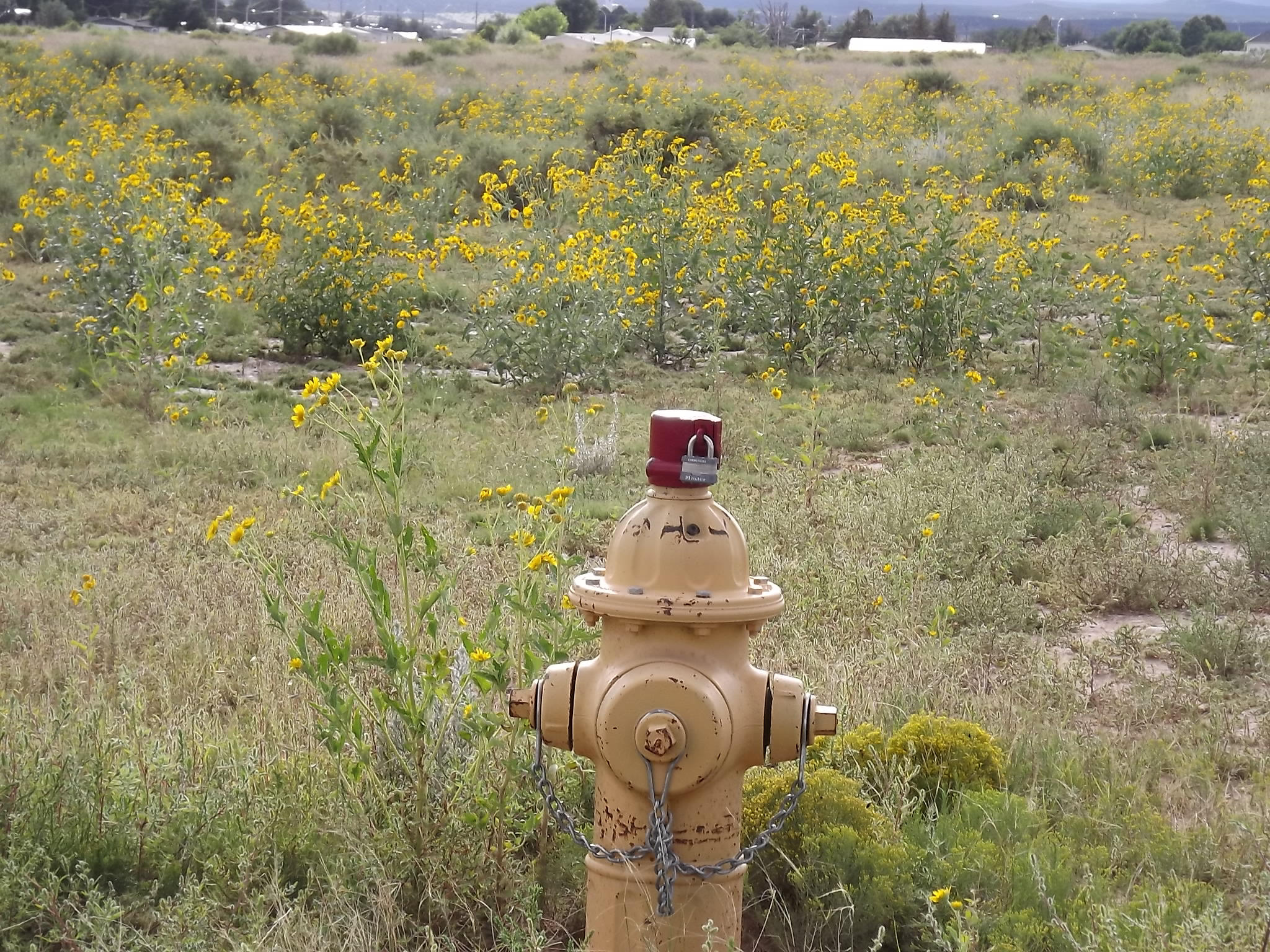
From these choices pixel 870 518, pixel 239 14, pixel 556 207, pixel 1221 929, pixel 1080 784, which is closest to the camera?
pixel 1221 929

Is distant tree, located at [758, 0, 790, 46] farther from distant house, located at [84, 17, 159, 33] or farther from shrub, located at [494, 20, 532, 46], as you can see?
distant house, located at [84, 17, 159, 33]

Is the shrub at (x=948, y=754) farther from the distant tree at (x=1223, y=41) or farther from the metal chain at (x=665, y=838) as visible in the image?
the distant tree at (x=1223, y=41)

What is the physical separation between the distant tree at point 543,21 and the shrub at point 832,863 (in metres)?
61.5

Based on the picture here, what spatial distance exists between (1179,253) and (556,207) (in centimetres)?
481

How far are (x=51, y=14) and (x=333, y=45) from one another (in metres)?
18.8

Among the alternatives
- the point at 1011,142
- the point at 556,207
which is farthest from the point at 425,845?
the point at 1011,142

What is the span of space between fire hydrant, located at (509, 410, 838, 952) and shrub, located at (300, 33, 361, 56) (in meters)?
30.1

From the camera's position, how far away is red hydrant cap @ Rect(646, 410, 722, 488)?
218cm

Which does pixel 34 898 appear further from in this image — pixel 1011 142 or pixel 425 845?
pixel 1011 142

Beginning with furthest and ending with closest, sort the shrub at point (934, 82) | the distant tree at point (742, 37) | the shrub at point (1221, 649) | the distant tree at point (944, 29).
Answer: the distant tree at point (944, 29) → the distant tree at point (742, 37) → the shrub at point (934, 82) → the shrub at point (1221, 649)

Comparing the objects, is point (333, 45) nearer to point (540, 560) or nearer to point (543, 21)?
point (540, 560)

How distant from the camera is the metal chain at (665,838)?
2.18 m

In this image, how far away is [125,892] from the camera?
2.60 metres

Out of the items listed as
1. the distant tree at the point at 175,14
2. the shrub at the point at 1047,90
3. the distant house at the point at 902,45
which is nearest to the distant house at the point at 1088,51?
the distant house at the point at 902,45
